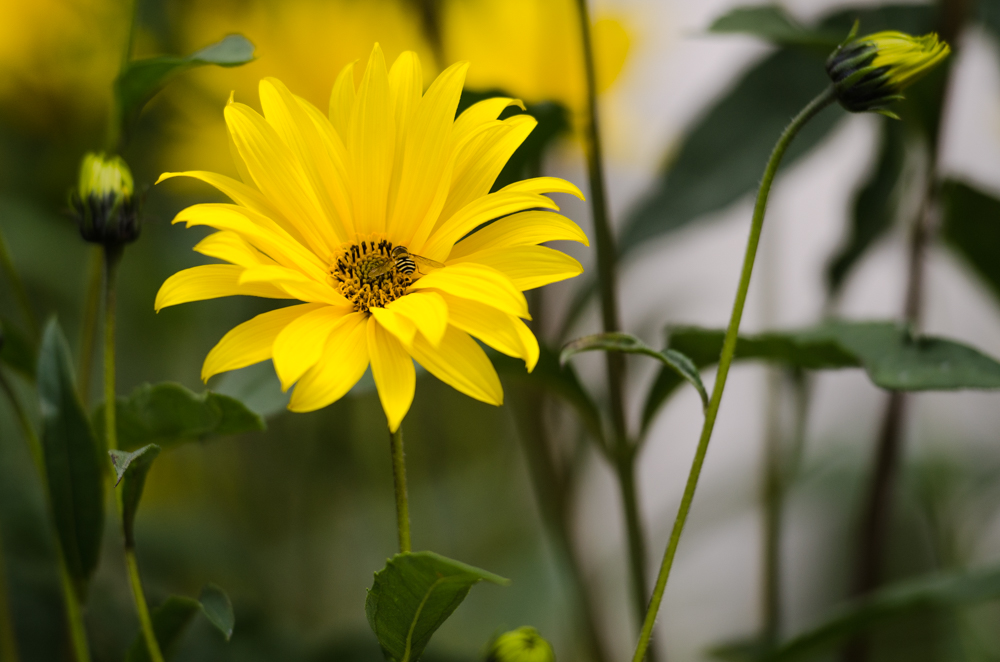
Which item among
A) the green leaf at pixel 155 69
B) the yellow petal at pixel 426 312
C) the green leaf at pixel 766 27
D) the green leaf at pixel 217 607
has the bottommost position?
the green leaf at pixel 217 607

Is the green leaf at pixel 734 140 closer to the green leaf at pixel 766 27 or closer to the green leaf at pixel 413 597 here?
the green leaf at pixel 766 27

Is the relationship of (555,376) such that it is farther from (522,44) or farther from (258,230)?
(522,44)

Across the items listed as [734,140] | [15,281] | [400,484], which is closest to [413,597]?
[400,484]

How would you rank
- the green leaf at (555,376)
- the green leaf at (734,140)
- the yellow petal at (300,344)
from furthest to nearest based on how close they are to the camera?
1. the green leaf at (734,140)
2. the green leaf at (555,376)
3. the yellow petal at (300,344)

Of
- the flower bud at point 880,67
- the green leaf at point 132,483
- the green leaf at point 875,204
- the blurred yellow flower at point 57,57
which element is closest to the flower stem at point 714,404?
the flower bud at point 880,67

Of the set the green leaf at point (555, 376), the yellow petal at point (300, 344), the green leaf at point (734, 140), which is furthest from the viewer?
the green leaf at point (734, 140)

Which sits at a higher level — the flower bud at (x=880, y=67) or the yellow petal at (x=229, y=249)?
the flower bud at (x=880, y=67)

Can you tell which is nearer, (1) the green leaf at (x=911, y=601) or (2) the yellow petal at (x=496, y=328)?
(2) the yellow petal at (x=496, y=328)
